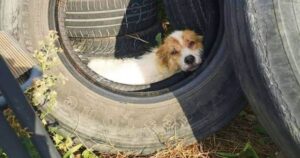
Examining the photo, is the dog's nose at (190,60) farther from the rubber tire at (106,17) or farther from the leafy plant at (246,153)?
the leafy plant at (246,153)

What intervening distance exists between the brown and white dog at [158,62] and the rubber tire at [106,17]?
23 cm

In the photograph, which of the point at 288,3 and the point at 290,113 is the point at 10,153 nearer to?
the point at 290,113

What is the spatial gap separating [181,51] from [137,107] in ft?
3.71

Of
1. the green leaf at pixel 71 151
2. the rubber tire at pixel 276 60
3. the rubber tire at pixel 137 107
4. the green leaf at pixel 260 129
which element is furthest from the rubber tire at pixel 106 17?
→ the rubber tire at pixel 276 60

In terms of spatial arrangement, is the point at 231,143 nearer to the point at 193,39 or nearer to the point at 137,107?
the point at 137,107

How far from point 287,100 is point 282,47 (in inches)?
8.7

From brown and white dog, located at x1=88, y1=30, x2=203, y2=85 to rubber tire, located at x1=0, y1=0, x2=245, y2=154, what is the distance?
1.70 feet

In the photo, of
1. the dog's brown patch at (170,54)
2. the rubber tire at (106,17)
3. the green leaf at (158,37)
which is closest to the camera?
the rubber tire at (106,17)

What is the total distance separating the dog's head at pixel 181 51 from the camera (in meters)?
3.61

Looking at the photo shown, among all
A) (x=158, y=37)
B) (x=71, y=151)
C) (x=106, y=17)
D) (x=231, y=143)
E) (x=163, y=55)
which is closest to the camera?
(x=71, y=151)

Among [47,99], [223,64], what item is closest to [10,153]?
[47,99]

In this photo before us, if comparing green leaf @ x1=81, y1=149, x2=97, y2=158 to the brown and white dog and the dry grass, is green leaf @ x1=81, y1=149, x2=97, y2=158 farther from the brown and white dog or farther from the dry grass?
the brown and white dog

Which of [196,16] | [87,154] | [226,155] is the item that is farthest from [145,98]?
[196,16]

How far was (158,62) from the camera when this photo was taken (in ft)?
12.9
